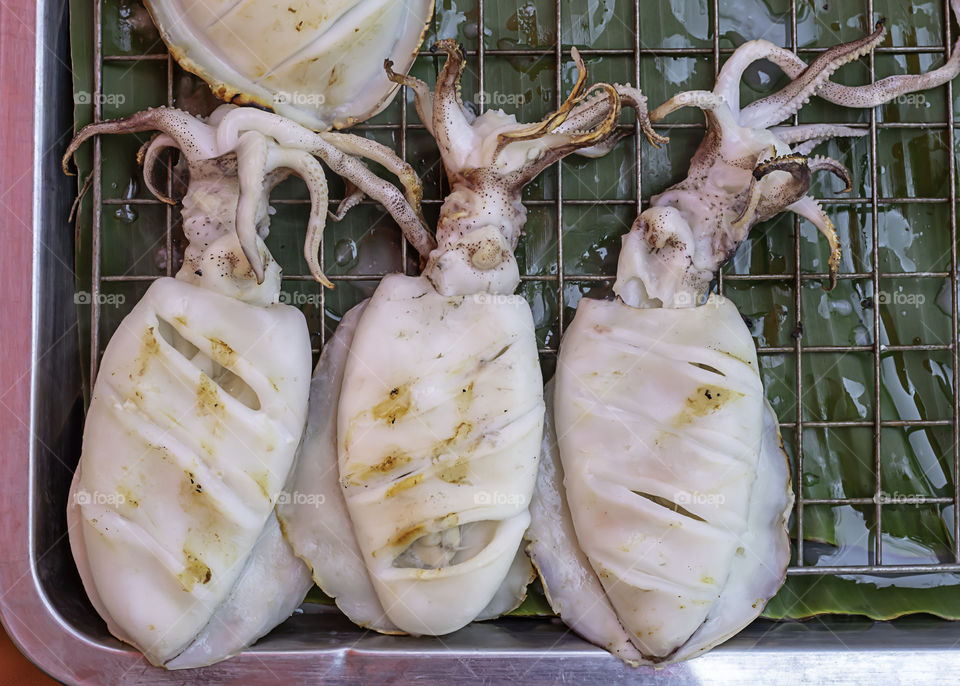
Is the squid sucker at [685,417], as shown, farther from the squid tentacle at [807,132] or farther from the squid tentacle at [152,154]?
the squid tentacle at [152,154]

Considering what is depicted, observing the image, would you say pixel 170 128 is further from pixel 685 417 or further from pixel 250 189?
pixel 685 417

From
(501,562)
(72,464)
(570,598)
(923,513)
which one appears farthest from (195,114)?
(923,513)

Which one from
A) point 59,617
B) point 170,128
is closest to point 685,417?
point 170,128

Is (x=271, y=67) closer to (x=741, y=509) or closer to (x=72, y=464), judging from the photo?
(x=72, y=464)

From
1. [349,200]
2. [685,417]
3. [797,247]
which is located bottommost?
[685,417]

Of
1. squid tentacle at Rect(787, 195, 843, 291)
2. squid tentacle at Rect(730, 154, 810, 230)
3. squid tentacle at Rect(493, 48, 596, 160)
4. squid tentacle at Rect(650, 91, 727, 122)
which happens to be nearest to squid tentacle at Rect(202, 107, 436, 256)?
squid tentacle at Rect(493, 48, 596, 160)

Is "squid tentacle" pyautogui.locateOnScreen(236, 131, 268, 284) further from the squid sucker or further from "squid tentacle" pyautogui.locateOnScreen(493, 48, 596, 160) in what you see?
the squid sucker
